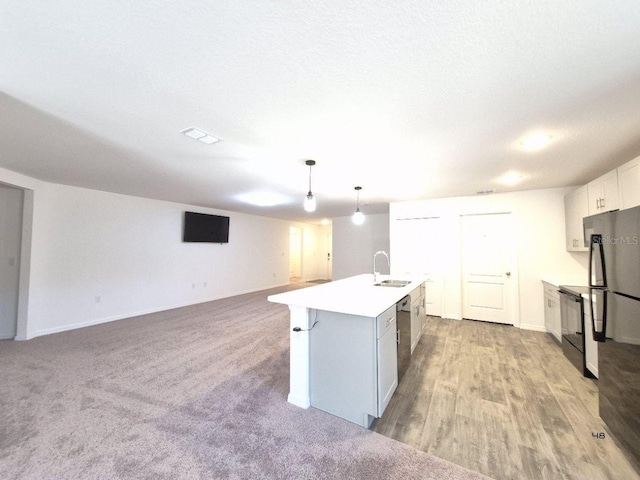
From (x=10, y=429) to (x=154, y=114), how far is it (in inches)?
99.4

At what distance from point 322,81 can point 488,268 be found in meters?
4.53

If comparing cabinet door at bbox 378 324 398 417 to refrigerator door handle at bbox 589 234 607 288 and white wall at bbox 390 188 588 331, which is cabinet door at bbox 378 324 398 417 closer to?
refrigerator door handle at bbox 589 234 607 288

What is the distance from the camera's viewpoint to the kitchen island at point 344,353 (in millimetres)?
1972

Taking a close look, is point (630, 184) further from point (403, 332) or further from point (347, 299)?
point (347, 299)

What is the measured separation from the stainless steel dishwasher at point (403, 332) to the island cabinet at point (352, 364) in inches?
9.4

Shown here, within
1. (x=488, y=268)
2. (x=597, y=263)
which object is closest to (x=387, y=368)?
(x=597, y=263)

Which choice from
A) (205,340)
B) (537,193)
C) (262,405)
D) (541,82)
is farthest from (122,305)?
(537,193)

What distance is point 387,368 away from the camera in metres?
2.14

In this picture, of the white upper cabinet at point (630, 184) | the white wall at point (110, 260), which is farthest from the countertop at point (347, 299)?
the white wall at point (110, 260)

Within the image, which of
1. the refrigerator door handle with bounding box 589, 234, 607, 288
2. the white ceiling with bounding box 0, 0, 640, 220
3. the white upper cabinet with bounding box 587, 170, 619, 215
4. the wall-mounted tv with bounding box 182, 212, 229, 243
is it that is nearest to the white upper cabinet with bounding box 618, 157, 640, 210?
the white upper cabinet with bounding box 587, 170, 619, 215

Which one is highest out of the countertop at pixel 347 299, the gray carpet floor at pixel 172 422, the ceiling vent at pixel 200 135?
the ceiling vent at pixel 200 135

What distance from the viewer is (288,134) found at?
7.43 feet

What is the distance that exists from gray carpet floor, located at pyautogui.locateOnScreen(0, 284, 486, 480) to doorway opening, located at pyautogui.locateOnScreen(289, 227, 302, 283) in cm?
639

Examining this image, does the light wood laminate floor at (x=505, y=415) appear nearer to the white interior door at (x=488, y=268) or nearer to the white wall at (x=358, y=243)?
the white interior door at (x=488, y=268)
